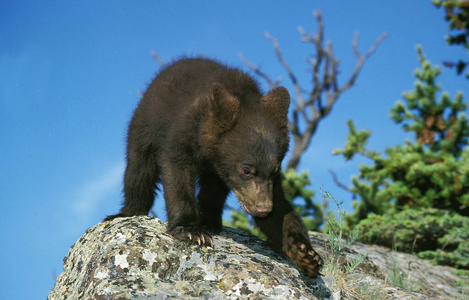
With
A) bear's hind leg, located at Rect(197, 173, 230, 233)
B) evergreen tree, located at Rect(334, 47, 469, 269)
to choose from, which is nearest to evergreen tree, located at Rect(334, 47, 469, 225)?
evergreen tree, located at Rect(334, 47, 469, 269)

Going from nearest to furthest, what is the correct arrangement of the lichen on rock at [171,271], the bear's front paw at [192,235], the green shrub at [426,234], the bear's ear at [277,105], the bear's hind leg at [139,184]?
the lichen on rock at [171,271] < the bear's front paw at [192,235] < the bear's ear at [277,105] < the bear's hind leg at [139,184] < the green shrub at [426,234]

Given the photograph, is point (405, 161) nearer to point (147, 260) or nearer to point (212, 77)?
point (212, 77)

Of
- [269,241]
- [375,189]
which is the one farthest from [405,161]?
[269,241]

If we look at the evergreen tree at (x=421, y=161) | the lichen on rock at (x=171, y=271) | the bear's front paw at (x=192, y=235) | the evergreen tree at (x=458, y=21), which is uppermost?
the evergreen tree at (x=458, y=21)

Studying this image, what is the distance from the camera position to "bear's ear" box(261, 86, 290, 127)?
12.3 ft

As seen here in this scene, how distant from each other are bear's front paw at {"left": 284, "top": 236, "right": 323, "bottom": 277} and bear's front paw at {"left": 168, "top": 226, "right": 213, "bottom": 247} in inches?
24.8

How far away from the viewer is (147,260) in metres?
3.10

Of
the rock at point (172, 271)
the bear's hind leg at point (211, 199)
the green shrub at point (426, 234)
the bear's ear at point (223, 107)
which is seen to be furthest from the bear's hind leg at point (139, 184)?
the green shrub at point (426, 234)

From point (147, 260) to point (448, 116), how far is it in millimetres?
8052

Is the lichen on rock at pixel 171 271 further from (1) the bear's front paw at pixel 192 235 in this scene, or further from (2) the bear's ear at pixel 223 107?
(2) the bear's ear at pixel 223 107

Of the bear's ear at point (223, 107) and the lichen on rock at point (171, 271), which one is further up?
the bear's ear at point (223, 107)

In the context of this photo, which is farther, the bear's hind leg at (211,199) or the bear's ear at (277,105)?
the bear's hind leg at (211,199)

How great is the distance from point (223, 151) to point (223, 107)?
0.34 m

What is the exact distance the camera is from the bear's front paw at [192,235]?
3396 millimetres
